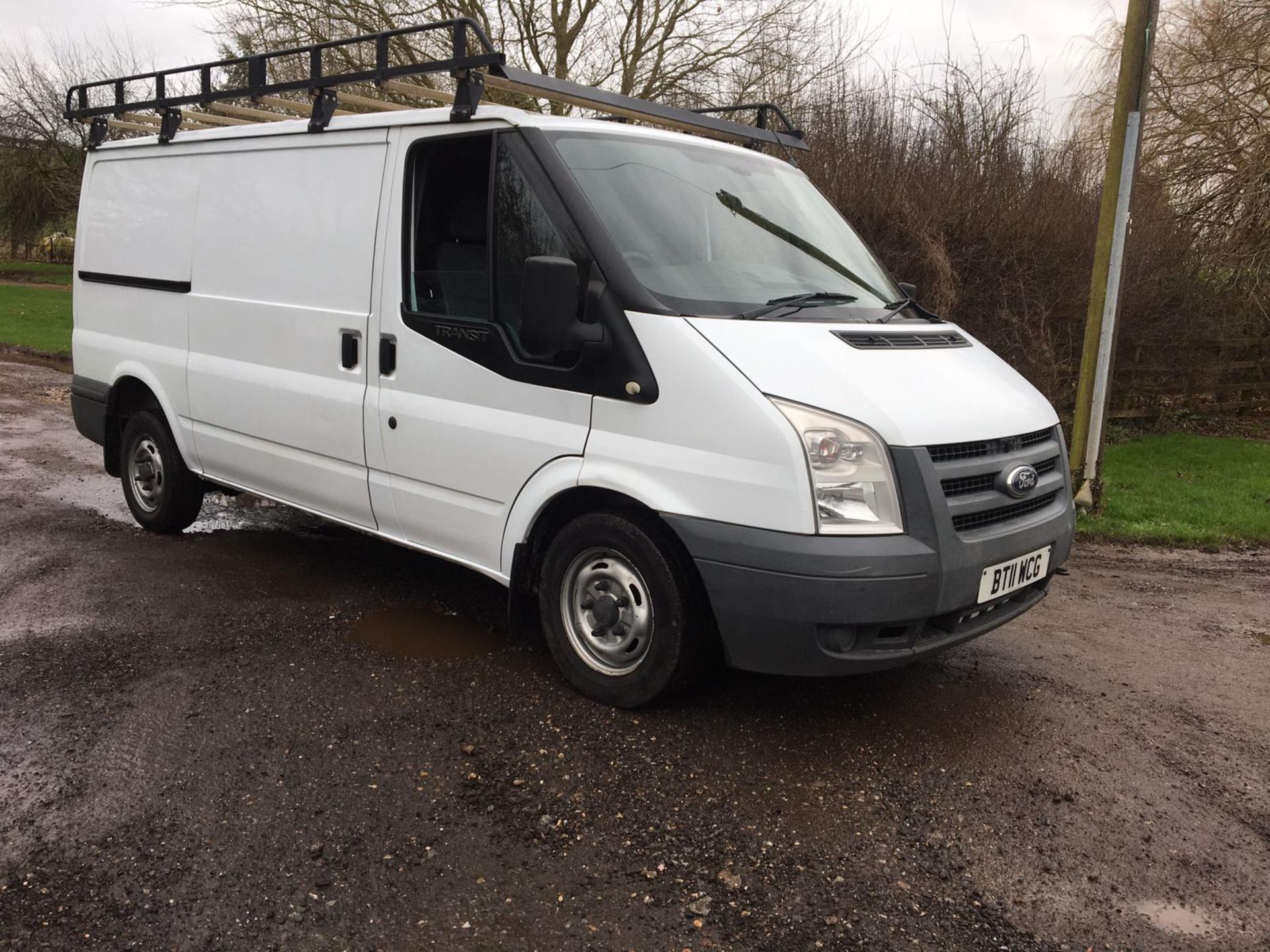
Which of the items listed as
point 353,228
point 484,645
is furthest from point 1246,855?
point 353,228

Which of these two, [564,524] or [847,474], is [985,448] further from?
[564,524]

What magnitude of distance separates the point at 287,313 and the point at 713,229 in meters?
2.18

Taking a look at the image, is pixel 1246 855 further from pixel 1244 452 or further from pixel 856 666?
pixel 1244 452

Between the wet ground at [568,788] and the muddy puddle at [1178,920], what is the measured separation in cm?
1

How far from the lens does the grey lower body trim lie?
659 centimetres

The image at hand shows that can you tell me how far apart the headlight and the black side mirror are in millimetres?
833

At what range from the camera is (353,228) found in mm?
4828

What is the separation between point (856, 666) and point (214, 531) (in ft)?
15.2

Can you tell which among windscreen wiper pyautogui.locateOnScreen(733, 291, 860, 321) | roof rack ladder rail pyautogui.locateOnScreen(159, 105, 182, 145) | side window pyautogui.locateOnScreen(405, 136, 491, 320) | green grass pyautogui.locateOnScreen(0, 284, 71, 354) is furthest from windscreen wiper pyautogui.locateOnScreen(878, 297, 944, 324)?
green grass pyautogui.locateOnScreen(0, 284, 71, 354)

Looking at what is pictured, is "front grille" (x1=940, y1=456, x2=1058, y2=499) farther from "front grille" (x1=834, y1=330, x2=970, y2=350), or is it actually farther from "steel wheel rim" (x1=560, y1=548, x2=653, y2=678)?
"steel wheel rim" (x1=560, y1=548, x2=653, y2=678)

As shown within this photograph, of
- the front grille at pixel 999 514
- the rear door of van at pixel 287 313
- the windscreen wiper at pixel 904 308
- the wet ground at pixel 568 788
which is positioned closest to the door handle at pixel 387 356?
the rear door of van at pixel 287 313

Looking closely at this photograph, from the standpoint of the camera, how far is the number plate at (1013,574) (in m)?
3.85

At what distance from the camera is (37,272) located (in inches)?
1486

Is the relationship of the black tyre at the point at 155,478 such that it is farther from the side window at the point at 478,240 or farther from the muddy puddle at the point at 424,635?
the side window at the point at 478,240
